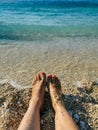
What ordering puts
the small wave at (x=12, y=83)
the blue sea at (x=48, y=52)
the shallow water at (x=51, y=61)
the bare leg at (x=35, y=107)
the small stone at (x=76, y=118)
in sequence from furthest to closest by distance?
the blue sea at (x=48, y=52)
the shallow water at (x=51, y=61)
the small wave at (x=12, y=83)
the small stone at (x=76, y=118)
the bare leg at (x=35, y=107)

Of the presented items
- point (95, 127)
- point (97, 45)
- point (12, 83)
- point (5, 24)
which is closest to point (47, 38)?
point (97, 45)

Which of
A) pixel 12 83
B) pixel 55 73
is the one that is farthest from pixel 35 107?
pixel 55 73

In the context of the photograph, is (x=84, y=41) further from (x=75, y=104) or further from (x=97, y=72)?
(x=75, y=104)

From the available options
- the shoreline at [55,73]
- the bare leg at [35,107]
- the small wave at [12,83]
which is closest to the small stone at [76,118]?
the shoreline at [55,73]

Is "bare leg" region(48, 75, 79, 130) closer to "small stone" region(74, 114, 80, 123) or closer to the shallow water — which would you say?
"small stone" region(74, 114, 80, 123)

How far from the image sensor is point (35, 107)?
2.99m

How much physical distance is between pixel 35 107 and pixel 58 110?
0.27 meters

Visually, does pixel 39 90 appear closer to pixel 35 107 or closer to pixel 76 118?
pixel 35 107

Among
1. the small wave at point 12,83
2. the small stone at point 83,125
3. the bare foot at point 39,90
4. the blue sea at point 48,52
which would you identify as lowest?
the blue sea at point 48,52

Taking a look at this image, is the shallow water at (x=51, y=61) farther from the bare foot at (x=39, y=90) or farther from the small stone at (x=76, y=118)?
the small stone at (x=76, y=118)

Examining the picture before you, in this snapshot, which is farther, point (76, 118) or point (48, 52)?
point (48, 52)

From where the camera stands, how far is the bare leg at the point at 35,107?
2.53 metres

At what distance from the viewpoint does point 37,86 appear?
3.65 metres

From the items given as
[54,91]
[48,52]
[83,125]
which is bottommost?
[48,52]
